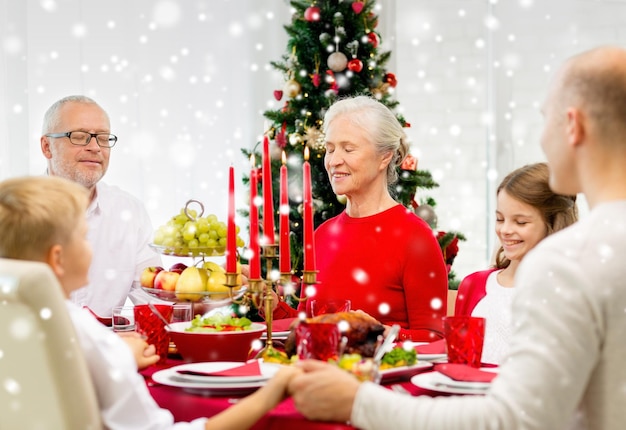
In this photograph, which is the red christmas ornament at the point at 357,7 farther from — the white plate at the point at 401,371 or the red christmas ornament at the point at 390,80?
the white plate at the point at 401,371

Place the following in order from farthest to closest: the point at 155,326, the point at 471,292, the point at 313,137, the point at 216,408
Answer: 1. the point at 313,137
2. the point at 471,292
3. the point at 155,326
4. the point at 216,408

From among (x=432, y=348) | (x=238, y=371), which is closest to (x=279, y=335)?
(x=432, y=348)

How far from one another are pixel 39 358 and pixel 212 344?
0.60 m

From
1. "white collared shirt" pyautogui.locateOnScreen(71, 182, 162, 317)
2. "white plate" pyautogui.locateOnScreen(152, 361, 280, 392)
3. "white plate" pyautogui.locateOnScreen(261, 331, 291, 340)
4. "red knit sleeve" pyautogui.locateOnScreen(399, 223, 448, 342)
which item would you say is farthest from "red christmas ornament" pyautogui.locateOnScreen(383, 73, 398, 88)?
"white plate" pyautogui.locateOnScreen(152, 361, 280, 392)

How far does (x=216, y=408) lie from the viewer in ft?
4.91

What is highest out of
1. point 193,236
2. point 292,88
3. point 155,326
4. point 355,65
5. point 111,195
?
point 355,65

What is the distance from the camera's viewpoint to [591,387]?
4.23 feet

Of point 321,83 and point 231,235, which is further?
point 321,83

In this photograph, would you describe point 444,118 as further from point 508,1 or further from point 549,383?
point 549,383

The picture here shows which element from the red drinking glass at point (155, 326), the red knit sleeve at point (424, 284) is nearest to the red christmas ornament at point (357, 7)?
the red knit sleeve at point (424, 284)

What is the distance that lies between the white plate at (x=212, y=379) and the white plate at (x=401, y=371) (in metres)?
0.23

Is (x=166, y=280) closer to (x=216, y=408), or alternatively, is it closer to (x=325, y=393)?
(x=216, y=408)

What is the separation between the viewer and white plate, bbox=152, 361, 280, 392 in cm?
155

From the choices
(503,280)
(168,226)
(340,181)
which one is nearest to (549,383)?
(168,226)
